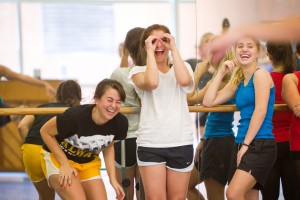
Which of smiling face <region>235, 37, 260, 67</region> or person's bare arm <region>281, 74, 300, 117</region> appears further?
person's bare arm <region>281, 74, 300, 117</region>

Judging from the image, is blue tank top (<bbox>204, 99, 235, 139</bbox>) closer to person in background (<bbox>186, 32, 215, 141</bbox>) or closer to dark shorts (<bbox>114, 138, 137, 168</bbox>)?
person in background (<bbox>186, 32, 215, 141</bbox>)

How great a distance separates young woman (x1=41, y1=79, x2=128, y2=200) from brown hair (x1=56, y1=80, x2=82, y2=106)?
0.29 m

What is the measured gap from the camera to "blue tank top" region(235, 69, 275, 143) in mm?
2615

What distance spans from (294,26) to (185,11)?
5.42 meters

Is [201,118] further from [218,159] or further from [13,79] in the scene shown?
[13,79]

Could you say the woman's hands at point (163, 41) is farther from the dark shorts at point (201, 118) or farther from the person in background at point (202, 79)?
the dark shorts at point (201, 118)

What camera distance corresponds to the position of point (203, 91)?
2922mm

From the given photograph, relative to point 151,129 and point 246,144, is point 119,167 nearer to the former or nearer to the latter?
point 151,129

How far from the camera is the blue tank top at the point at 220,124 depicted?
296cm

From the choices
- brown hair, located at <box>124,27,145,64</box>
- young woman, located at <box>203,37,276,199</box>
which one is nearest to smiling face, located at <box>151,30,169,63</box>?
brown hair, located at <box>124,27,145,64</box>

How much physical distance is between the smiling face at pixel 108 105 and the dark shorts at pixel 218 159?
65 cm

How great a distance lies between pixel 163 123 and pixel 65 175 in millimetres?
502

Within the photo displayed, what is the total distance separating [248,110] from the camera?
2654 millimetres

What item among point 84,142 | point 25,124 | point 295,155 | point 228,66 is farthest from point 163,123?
point 25,124
